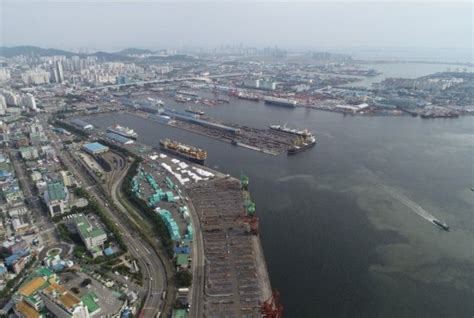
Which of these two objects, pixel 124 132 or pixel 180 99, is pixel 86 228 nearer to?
pixel 124 132

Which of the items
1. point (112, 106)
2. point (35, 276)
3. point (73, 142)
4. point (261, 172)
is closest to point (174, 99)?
point (112, 106)

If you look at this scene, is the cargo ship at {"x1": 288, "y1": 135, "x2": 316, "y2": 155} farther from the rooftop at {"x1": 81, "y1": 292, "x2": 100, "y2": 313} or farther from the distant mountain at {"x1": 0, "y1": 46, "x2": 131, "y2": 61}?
the distant mountain at {"x1": 0, "y1": 46, "x2": 131, "y2": 61}

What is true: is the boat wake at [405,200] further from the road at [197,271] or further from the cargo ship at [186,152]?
the cargo ship at [186,152]

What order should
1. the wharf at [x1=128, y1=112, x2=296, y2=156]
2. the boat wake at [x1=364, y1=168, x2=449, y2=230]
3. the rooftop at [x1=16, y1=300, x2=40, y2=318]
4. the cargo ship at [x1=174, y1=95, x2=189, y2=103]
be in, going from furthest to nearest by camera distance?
the cargo ship at [x1=174, y1=95, x2=189, y2=103] < the wharf at [x1=128, y1=112, x2=296, y2=156] < the boat wake at [x1=364, y1=168, x2=449, y2=230] < the rooftop at [x1=16, y1=300, x2=40, y2=318]

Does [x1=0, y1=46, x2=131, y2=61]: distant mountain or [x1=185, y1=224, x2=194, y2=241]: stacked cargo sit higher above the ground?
[x1=0, y1=46, x2=131, y2=61]: distant mountain

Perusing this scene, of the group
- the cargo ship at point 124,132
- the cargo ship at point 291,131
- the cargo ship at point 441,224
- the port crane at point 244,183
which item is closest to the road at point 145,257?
the port crane at point 244,183

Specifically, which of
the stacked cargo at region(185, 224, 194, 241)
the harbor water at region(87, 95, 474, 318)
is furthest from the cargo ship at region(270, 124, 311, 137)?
the stacked cargo at region(185, 224, 194, 241)

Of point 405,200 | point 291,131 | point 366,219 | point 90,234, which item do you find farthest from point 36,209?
point 291,131
